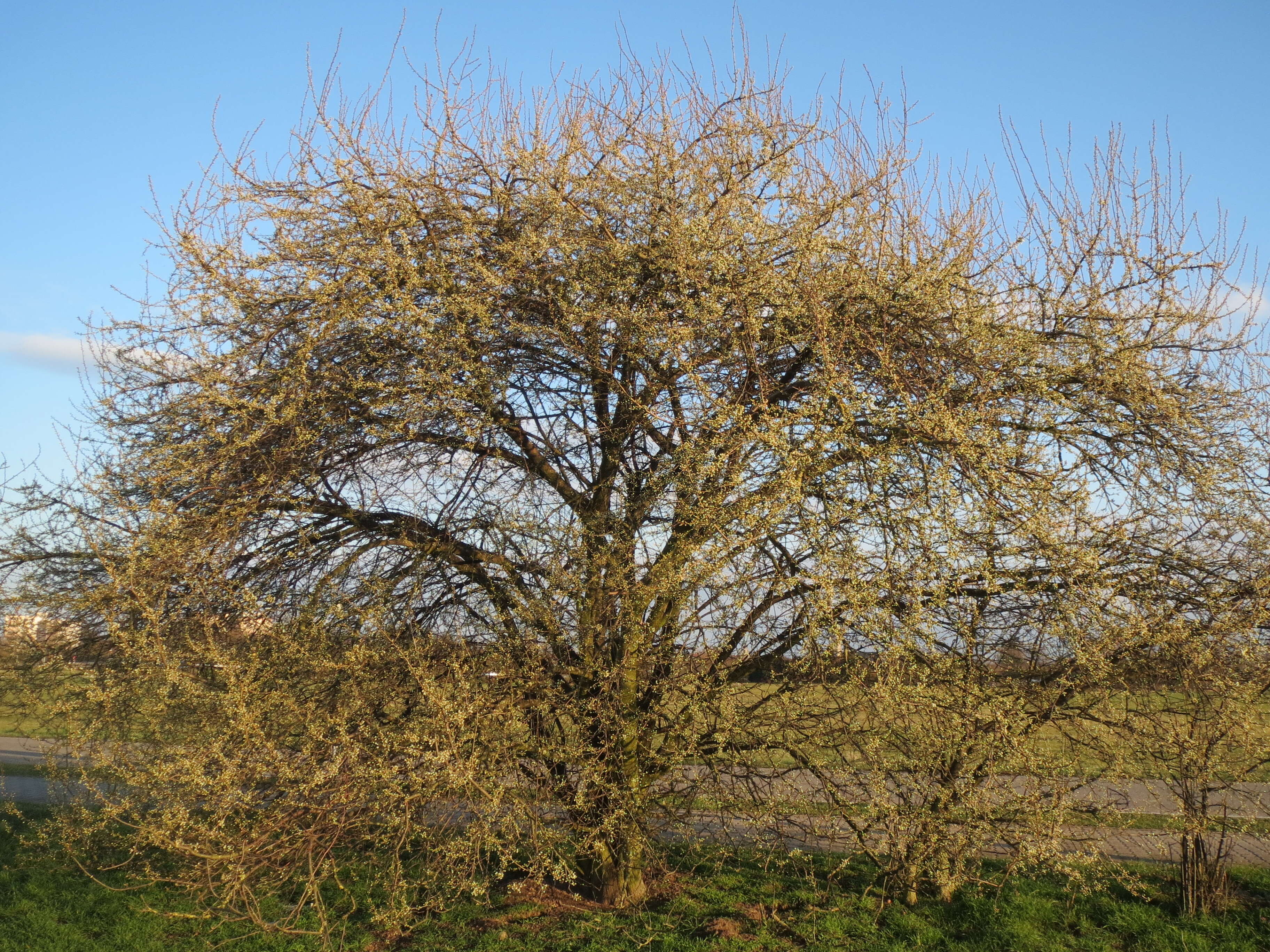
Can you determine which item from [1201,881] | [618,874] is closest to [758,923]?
[618,874]

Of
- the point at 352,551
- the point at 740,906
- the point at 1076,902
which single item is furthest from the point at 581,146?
the point at 1076,902

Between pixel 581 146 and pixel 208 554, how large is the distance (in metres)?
3.54

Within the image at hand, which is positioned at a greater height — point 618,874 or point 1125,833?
point 1125,833

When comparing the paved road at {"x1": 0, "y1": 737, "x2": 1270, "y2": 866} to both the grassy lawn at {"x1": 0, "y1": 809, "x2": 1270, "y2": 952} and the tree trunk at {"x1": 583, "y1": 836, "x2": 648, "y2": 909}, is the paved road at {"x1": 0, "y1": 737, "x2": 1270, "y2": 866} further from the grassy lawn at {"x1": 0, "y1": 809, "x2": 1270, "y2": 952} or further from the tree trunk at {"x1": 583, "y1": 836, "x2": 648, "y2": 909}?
the tree trunk at {"x1": 583, "y1": 836, "x2": 648, "y2": 909}

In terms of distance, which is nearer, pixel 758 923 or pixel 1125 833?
pixel 1125 833

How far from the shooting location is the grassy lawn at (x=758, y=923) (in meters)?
6.19

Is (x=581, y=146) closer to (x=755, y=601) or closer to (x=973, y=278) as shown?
(x=973, y=278)

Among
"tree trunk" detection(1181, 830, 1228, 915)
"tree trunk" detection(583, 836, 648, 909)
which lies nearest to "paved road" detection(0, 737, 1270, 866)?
"tree trunk" detection(1181, 830, 1228, 915)

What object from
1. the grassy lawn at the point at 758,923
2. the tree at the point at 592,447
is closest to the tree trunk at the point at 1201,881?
the grassy lawn at the point at 758,923

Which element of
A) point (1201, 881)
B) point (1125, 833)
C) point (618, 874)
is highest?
point (1125, 833)

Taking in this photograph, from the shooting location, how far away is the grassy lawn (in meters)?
6.19

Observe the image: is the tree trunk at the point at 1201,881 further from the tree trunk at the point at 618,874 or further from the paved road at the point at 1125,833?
the tree trunk at the point at 618,874

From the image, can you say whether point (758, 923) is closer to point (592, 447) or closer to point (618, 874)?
point (618, 874)

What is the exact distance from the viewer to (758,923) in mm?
6562
